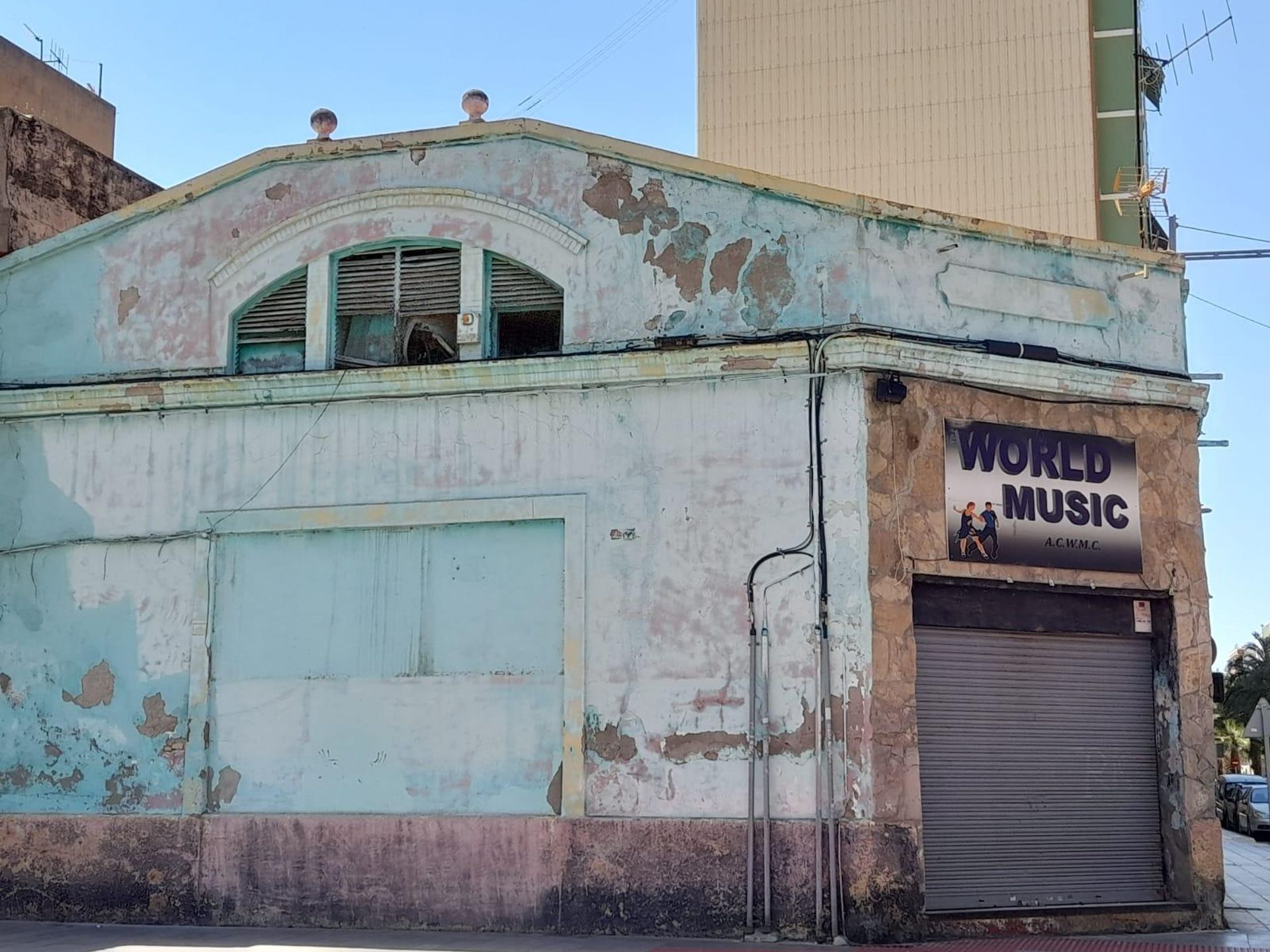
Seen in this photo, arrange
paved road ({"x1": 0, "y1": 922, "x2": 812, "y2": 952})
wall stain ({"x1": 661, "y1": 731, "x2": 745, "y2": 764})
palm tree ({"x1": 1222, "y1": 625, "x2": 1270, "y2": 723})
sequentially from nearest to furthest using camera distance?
1. paved road ({"x1": 0, "y1": 922, "x2": 812, "y2": 952})
2. wall stain ({"x1": 661, "y1": 731, "x2": 745, "y2": 764})
3. palm tree ({"x1": 1222, "y1": 625, "x2": 1270, "y2": 723})

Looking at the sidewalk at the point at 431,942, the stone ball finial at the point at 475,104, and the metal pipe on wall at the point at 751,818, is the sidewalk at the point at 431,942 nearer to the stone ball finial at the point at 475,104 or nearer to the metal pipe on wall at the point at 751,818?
the metal pipe on wall at the point at 751,818

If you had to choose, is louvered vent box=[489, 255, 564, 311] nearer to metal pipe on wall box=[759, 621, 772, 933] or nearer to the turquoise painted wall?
the turquoise painted wall

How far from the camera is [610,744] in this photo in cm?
1216

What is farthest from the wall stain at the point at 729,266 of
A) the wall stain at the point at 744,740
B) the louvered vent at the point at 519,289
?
the wall stain at the point at 744,740

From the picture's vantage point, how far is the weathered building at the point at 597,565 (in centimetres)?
1195

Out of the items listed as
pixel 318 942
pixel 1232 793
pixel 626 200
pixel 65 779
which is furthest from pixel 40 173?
pixel 1232 793

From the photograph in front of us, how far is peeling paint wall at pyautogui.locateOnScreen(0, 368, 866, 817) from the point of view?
39.5 ft

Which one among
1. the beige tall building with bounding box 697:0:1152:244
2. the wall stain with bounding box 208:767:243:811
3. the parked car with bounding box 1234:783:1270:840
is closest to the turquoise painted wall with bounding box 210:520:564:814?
the wall stain with bounding box 208:767:243:811

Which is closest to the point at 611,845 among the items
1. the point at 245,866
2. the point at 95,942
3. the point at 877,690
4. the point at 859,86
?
the point at 877,690

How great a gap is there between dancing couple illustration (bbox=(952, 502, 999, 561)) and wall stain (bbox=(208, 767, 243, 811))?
6.72 m

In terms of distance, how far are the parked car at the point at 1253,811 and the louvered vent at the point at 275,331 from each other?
23.4 metres

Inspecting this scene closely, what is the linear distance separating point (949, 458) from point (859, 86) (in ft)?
48.6

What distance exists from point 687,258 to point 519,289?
5.37ft

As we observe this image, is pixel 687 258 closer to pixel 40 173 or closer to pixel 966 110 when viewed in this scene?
pixel 40 173
